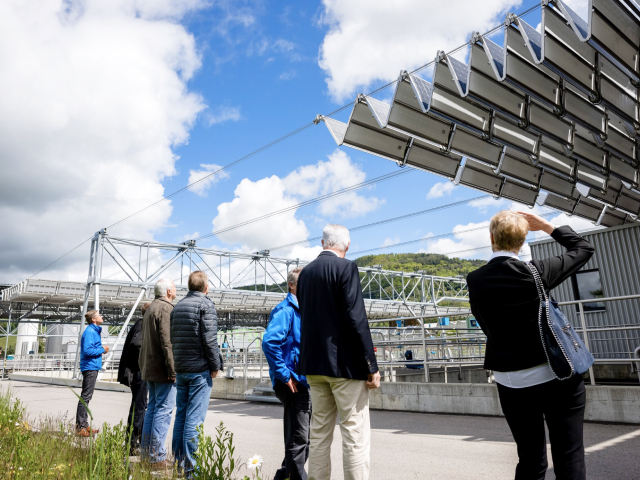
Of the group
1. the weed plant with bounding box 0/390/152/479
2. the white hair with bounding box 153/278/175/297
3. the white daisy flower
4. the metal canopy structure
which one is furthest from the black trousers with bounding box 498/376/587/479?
the metal canopy structure

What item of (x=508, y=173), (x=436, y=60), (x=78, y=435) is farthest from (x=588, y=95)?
(x=78, y=435)

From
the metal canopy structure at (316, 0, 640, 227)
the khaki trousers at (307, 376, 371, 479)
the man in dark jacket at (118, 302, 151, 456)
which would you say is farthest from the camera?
the metal canopy structure at (316, 0, 640, 227)

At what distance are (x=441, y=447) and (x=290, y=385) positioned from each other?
9.49ft

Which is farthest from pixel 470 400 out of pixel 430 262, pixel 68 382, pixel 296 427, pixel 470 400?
pixel 430 262

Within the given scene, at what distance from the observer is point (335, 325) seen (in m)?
3.21

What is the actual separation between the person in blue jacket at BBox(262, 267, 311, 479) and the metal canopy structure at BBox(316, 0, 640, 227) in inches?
183

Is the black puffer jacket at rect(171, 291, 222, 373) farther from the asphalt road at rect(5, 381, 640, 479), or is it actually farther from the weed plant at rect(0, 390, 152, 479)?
the asphalt road at rect(5, 381, 640, 479)

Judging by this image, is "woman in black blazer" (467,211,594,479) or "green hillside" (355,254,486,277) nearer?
"woman in black blazer" (467,211,594,479)

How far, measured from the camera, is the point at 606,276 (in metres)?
13.3

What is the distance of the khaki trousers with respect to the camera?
3.02 m

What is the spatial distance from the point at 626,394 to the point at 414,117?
5193 millimetres

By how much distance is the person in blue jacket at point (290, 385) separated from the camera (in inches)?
152

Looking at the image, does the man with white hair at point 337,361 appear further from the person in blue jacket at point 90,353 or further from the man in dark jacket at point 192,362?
the person in blue jacket at point 90,353

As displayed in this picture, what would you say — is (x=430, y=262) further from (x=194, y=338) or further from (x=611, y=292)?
(x=194, y=338)
